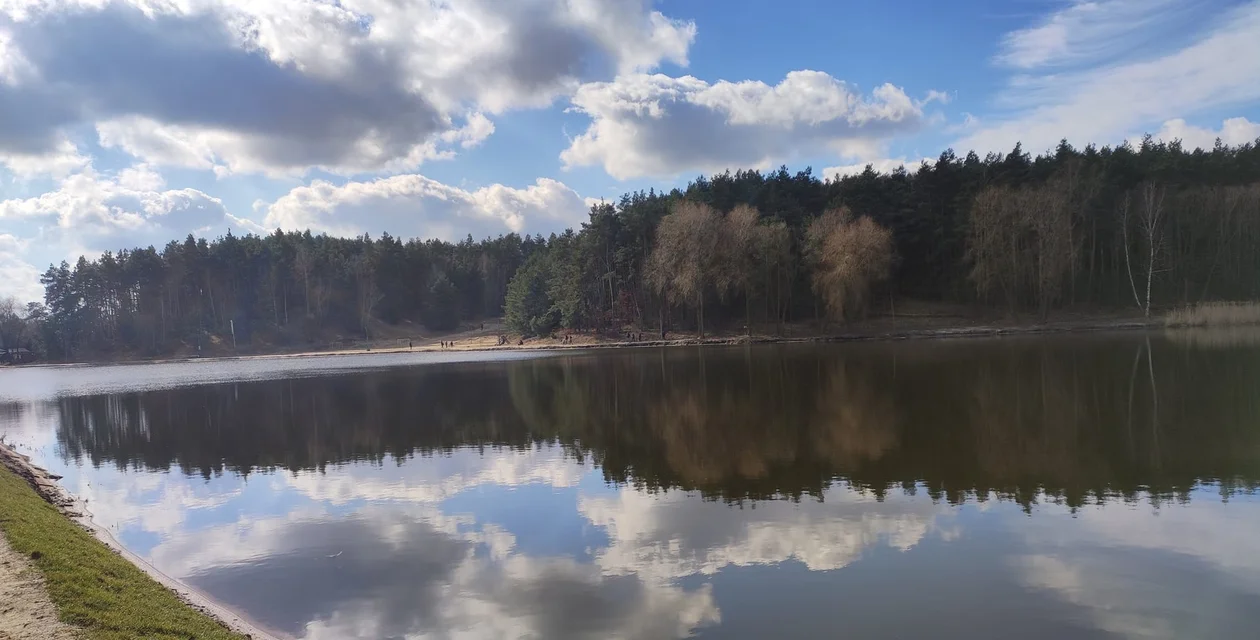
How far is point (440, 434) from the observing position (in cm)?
2423

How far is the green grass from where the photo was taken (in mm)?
7105

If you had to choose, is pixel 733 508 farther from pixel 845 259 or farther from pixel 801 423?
pixel 845 259

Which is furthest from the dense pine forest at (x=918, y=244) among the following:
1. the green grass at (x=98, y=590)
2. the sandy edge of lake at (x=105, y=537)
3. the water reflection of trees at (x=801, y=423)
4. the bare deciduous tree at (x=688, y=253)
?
the green grass at (x=98, y=590)

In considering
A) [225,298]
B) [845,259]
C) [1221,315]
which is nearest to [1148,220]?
[1221,315]

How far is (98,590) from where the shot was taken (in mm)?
7973


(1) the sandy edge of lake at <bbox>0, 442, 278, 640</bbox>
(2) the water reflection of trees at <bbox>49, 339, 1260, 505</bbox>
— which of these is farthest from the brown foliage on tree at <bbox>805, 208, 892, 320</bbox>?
(1) the sandy edge of lake at <bbox>0, 442, 278, 640</bbox>

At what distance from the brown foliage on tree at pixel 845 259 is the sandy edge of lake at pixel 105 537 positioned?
177 feet

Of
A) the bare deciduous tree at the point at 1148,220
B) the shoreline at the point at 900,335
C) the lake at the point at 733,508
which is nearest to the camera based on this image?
the lake at the point at 733,508

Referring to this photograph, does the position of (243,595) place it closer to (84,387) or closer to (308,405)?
(308,405)

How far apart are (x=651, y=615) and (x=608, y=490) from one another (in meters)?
6.51

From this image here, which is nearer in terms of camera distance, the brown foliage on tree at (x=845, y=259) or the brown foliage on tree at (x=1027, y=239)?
the brown foliage on tree at (x=1027, y=239)

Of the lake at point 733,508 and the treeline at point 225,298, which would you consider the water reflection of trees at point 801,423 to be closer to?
the lake at point 733,508

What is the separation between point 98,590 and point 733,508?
9.66 meters

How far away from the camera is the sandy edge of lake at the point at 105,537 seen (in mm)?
8914
